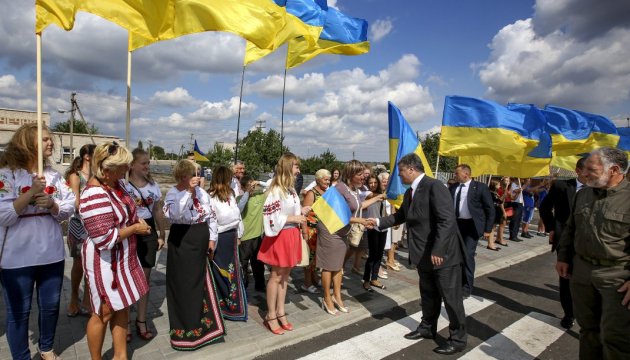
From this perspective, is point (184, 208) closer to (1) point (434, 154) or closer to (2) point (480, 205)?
(2) point (480, 205)

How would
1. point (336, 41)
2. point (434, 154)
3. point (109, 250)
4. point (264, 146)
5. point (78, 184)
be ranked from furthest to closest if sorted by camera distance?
point (264, 146), point (434, 154), point (336, 41), point (78, 184), point (109, 250)

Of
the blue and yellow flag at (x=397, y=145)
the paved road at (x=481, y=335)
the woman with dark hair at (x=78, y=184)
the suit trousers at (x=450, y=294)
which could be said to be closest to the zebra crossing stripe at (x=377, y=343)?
the paved road at (x=481, y=335)

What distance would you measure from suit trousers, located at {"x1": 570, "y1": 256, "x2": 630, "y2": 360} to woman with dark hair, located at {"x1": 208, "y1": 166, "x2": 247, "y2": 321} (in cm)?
341

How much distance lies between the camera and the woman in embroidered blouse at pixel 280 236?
13.0 feet

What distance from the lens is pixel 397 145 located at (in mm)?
5348

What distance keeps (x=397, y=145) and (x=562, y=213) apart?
2.39 meters

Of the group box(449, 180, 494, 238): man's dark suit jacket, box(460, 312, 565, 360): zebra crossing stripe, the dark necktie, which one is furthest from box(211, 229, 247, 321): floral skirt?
box(449, 180, 494, 238): man's dark suit jacket

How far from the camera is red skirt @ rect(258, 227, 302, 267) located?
156 inches

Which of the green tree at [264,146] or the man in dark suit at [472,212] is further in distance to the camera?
the green tree at [264,146]

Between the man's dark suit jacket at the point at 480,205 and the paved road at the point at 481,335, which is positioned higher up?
the man's dark suit jacket at the point at 480,205

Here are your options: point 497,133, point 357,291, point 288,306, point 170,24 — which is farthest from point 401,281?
point 170,24

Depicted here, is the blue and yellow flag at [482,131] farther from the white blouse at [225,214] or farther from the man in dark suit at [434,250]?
the white blouse at [225,214]

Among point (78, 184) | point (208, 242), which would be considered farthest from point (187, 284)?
point (78, 184)

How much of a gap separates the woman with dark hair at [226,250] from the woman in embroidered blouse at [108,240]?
128 cm
